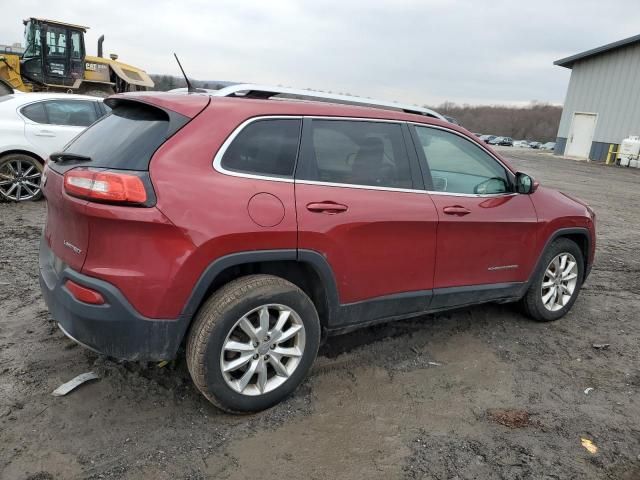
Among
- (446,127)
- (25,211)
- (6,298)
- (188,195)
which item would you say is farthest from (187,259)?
(25,211)

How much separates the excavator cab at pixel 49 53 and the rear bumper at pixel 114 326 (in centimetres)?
1540

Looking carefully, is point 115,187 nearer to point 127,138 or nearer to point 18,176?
point 127,138

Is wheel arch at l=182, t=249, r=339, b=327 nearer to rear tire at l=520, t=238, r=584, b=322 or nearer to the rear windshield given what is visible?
the rear windshield

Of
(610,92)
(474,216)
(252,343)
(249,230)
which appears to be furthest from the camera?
(610,92)

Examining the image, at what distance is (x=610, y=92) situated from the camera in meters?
30.0

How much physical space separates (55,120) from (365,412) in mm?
6956

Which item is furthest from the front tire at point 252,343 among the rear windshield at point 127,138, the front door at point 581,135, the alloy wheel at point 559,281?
the front door at point 581,135

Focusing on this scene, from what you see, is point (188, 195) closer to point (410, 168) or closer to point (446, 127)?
point (410, 168)

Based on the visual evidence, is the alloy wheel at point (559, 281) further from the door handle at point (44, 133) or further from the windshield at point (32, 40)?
the windshield at point (32, 40)

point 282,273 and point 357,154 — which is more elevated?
point 357,154

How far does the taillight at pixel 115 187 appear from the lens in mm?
2420

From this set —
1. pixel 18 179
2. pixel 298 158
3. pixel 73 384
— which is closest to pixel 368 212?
pixel 298 158

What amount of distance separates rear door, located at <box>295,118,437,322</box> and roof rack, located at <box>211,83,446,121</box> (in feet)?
0.74

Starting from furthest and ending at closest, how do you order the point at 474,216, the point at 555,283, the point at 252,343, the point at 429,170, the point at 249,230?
the point at 555,283 → the point at 474,216 → the point at 429,170 → the point at 252,343 → the point at 249,230
